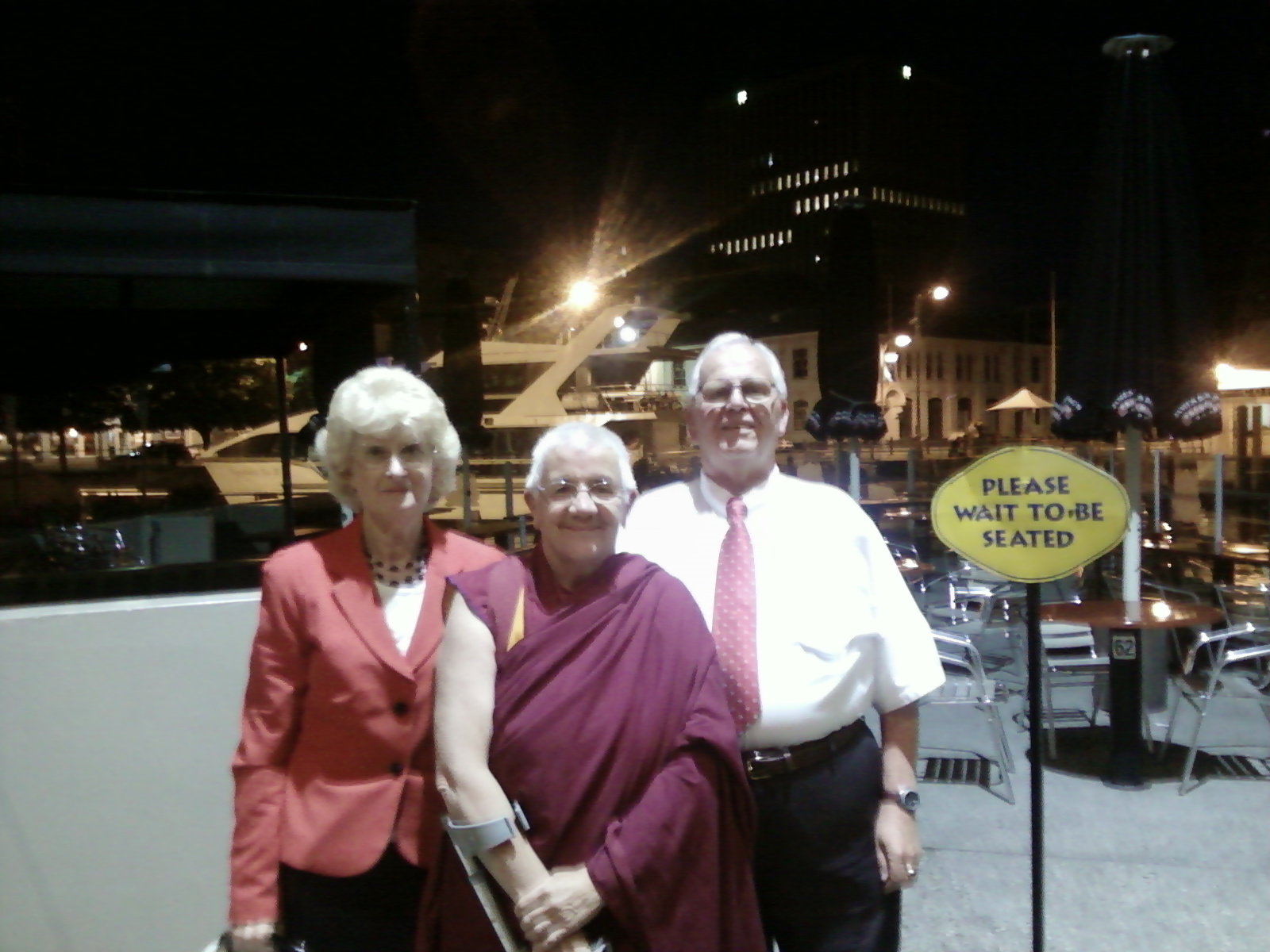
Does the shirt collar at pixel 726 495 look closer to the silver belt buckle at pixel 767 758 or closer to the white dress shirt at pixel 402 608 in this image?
the silver belt buckle at pixel 767 758

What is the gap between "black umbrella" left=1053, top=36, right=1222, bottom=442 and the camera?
4.26 m

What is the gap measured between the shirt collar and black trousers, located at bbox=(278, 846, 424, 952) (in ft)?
2.96

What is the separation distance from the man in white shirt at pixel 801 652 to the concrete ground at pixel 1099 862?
1.39m

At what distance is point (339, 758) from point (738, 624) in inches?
30.5

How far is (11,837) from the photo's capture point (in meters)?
2.56

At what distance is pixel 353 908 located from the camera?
173 cm

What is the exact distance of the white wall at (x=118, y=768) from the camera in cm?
254

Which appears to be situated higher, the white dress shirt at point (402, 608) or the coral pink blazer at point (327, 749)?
the white dress shirt at point (402, 608)

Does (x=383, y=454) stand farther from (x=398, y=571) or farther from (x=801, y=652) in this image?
(x=801, y=652)

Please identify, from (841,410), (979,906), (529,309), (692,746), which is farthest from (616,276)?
(692,746)

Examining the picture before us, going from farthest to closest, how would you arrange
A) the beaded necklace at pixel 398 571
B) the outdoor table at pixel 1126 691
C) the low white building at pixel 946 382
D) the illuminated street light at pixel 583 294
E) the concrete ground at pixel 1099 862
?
the low white building at pixel 946 382 → the illuminated street light at pixel 583 294 → the outdoor table at pixel 1126 691 → the concrete ground at pixel 1099 862 → the beaded necklace at pixel 398 571

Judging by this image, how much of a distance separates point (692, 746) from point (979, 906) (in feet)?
7.14

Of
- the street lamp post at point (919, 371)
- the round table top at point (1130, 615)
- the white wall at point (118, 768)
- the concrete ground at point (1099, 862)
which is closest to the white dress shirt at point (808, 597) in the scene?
the white wall at point (118, 768)

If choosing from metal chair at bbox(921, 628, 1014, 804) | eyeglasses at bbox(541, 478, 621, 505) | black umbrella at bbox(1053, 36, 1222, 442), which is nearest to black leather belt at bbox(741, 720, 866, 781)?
Result: eyeglasses at bbox(541, 478, 621, 505)
